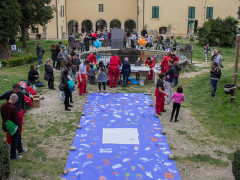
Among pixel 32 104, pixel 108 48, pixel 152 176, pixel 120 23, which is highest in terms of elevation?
pixel 120 23

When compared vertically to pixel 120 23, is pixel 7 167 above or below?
below

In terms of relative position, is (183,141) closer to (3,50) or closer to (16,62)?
(16,62)

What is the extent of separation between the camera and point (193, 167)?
686 cm

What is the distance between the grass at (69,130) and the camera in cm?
679

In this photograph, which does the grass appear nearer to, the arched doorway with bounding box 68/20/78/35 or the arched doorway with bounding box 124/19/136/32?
the arched doorway with bounding box 124/19/136/32

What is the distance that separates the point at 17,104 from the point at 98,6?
40.3 meters

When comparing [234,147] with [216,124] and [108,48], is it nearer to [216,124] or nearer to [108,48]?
[216,124]

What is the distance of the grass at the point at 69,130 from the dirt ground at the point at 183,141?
0.03 m

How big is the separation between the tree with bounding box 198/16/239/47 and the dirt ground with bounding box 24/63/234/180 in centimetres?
2010

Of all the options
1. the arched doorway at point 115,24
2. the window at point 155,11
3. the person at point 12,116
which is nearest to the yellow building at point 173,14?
the window at point 155,11

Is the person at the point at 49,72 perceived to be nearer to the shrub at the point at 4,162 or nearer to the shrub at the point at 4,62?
the shrub at the point at 4,62

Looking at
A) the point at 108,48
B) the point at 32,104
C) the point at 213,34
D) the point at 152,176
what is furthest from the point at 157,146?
the point at 213,34

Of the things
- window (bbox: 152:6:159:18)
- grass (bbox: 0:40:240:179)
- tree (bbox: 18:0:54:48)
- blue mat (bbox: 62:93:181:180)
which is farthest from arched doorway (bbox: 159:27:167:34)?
blue mat (bbox: 62:93:181:180)

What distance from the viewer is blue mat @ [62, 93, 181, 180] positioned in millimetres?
6512
